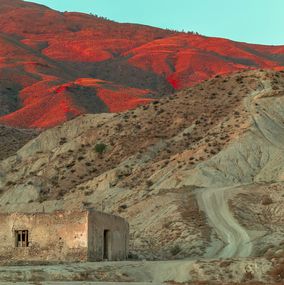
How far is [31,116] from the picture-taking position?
140375 mm

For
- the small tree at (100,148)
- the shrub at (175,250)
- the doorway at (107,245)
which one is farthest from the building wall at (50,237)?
the small tree at (100,148)

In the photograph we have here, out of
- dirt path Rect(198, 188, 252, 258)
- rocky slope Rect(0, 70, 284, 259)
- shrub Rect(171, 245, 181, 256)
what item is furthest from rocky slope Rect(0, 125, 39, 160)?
shrub Rect(171, 245, 181, 256)

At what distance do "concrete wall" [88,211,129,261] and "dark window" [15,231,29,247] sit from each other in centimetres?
353

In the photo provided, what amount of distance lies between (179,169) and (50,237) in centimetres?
2868

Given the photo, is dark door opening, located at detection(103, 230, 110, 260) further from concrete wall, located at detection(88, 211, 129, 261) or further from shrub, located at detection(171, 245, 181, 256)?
shrub, located at detection(171, 245, 181, 256)

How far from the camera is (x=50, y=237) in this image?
43031 millimetres

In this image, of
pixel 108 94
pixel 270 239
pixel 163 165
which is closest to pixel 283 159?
pixel 163 165

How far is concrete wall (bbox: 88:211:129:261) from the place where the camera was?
4288 centimetres

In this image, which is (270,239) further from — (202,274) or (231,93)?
(231,93)

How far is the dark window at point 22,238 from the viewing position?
43722mm

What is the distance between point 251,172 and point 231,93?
21467 mm

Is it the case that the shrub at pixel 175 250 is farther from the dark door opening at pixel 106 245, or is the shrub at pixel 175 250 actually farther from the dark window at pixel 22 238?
the dark window at pixel 22 238

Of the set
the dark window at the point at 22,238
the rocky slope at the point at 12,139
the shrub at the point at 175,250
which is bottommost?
the shrub at the point at 175,250

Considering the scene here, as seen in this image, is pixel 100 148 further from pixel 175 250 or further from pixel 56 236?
pixel 56 236
